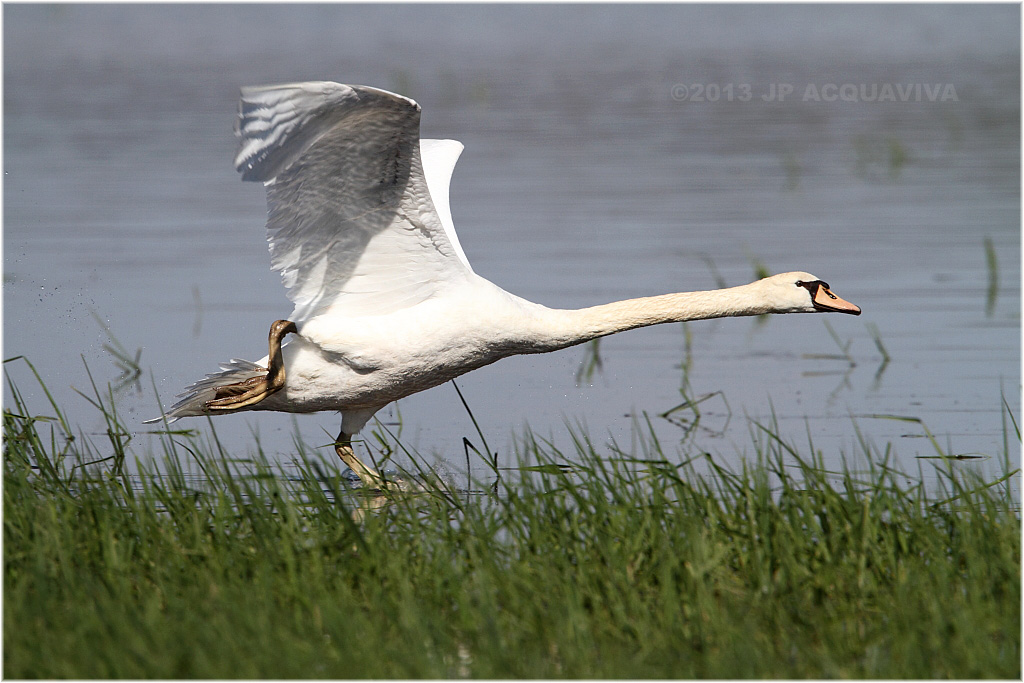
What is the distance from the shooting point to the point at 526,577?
5.32m

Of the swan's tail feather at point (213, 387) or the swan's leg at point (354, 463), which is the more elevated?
the swan's tail feather at point (213, 387)

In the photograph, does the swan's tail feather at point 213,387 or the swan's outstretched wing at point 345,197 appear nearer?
the swan's outstretched wing at point 345,197

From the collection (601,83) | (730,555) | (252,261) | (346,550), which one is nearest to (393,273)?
(346,550)

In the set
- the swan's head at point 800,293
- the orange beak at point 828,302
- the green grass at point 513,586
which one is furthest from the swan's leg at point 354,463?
the orange beak at point 828,302

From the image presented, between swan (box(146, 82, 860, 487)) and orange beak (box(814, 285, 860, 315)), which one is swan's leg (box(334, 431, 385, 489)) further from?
orange beak (box(814, 285, 860, 315))

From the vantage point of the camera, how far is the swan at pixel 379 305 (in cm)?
702

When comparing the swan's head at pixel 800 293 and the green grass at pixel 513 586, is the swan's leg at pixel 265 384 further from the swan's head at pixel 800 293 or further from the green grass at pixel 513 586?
the swan's head at pixel 800 293

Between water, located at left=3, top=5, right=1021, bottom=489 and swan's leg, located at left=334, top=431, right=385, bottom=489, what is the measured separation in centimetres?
79

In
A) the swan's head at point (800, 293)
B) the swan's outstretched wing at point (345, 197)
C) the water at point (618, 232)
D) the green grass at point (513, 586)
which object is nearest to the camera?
the green grass at point (513, 586)

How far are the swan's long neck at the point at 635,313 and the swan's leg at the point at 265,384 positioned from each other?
4.47ft

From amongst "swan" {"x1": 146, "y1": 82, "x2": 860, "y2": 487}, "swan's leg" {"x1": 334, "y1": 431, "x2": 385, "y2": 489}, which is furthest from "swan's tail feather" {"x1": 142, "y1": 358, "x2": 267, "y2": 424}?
"swan's leg" {"x1": 334, "y1": 431, "x2": 385, "y2": 489}

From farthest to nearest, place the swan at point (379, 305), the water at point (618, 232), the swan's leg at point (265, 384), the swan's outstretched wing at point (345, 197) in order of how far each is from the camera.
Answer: the water at point (618, 232)
the swan's leg at point (265, 384)
the swan at point (379, 305)
the swan's outstretched wing at point (345, 197)

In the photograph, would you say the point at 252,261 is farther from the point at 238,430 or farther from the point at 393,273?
the point at 393,273

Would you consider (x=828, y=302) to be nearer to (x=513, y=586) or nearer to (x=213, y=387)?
(x=513, y=586)
